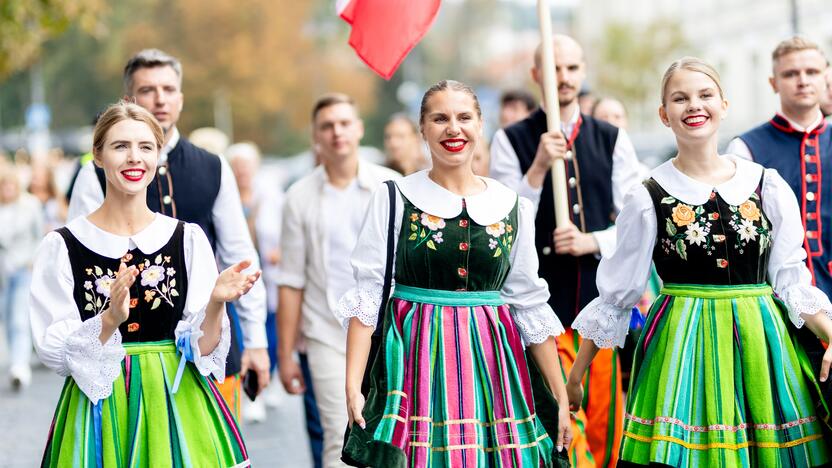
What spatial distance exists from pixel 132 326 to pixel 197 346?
0.87 feet

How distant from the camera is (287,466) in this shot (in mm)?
8102

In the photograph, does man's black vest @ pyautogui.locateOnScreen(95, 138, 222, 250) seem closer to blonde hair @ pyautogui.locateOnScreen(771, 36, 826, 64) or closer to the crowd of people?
the crowd of people

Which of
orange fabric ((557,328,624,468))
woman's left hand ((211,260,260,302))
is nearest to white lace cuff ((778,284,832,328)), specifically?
orange fabric ((557,328,624,468))

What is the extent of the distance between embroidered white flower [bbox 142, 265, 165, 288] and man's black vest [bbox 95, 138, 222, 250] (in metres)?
1.05

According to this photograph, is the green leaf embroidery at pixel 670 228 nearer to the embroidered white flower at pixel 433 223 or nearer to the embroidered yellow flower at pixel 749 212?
the embroidered yellow flower at pixel 749 212

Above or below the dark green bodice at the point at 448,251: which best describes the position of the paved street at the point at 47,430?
below

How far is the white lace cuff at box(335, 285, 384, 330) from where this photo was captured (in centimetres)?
466

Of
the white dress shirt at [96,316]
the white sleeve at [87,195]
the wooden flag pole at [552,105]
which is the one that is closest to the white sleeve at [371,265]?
the white dress shirt at [96,316]

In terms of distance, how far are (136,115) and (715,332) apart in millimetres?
2410

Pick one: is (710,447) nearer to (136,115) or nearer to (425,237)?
(425,237)


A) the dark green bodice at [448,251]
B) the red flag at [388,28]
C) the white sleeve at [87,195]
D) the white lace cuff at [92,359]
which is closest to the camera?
the white lace cuff at [92,359]

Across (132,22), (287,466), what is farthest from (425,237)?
(132,22)

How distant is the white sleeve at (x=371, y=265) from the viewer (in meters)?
4.67

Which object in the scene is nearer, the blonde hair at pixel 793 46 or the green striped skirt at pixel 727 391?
the green striped skirt at pixel 727 391
